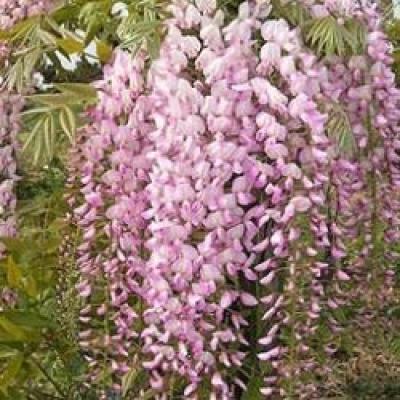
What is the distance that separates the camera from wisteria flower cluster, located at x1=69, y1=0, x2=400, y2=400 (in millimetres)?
1941

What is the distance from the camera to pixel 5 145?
245 cm

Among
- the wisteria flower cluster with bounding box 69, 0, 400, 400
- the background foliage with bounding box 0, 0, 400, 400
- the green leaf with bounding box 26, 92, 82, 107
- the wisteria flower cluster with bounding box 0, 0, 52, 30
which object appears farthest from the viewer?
the wisteria flower cluster with bounding box 0, 0, 52, 30

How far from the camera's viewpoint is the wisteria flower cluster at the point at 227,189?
6.37ft

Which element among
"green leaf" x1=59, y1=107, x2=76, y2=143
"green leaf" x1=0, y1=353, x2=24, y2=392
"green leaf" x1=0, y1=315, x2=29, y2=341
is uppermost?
"green leaf" x1=59, y1=107, x2=76, y2=143

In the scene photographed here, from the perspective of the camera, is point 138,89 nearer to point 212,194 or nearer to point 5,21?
point 212,194

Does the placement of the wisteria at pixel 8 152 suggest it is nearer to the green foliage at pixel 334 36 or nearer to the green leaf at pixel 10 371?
the green leaf at pixel 10 371

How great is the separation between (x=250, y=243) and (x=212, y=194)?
124 millimetres

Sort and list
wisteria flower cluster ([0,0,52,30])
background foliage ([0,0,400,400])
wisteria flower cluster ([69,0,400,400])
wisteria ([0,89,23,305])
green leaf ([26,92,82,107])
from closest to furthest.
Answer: wisteria flower cluster ([69,0,400,400]) < background foliage ([0,0,400,400]) < green leaf ([26,92,82,107]) < wisteria ([0,89,23,305]) < wisteria flower cluster ([0,0,52,30])

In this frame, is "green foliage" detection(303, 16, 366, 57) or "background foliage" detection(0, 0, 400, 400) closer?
"green foliage" detection(303, 16, 366, 57)

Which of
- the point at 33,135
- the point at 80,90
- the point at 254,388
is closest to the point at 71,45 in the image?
the point at 80,90

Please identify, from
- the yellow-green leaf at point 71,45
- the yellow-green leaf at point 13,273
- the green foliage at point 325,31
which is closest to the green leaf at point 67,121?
the yellow-green leaf at point 71,45

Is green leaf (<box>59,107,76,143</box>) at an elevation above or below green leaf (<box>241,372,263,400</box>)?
above

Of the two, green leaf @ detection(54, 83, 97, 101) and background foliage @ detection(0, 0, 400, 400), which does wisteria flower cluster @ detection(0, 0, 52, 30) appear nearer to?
background foliage @ detection(0, 0, 400, 400)

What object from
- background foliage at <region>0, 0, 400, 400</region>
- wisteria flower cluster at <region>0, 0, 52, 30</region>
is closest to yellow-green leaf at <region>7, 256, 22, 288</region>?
background foliage at <region>0, 0, 400, 400</region>
